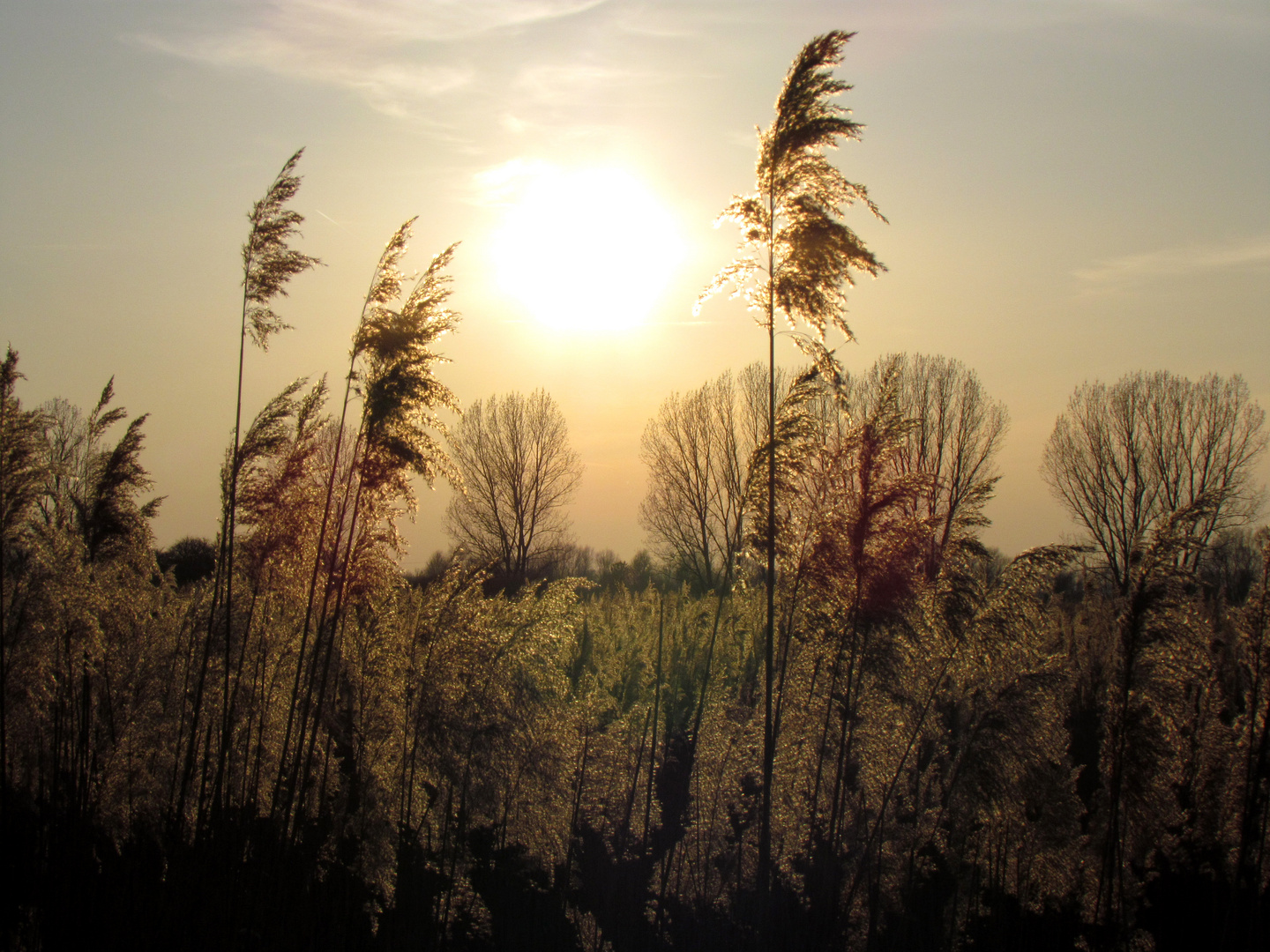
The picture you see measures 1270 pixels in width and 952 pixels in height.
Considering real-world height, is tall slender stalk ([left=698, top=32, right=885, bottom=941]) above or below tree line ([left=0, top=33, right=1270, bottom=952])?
above

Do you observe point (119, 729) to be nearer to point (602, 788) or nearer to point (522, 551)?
point (602, 788)

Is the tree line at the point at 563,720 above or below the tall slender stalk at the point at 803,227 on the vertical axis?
below

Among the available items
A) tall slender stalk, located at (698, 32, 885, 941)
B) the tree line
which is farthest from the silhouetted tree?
tall slender stalk, located at (698, 32, 885, 941)

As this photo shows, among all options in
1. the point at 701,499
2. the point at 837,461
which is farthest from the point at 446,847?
the point at 701,499

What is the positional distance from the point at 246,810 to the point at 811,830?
3.82 m

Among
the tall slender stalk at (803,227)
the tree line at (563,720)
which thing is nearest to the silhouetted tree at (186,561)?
the tree line at (563,720)

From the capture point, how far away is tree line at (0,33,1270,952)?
5.39 m

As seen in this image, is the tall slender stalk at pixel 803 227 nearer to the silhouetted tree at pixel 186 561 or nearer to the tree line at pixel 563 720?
the tree line at pixel 563 720

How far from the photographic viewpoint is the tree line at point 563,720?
5.39 meters

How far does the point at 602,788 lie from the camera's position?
769 cm

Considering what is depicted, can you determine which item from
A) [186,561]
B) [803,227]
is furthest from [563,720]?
[186,561]

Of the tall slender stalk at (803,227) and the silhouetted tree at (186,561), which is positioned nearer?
the tall slender stalk at (803,227)

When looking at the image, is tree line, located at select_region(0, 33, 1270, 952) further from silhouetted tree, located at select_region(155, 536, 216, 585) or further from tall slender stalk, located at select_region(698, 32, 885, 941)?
silhouetted tree, located at select_region(155, 536, 216, 585)

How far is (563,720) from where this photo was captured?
7395 millimetres
